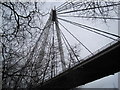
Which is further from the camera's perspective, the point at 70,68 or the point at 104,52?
the point at 70,68

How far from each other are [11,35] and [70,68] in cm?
238

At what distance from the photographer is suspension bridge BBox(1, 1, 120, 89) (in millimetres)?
4086

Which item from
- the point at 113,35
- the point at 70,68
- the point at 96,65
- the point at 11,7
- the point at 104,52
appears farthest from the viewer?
the point at 70,68

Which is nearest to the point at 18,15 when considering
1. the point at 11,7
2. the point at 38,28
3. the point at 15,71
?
the point at 11,7

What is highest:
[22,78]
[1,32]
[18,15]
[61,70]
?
[18,15]

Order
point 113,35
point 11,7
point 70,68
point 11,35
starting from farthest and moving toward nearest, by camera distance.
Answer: point 70,68 → point 113,35 → point 11,35 → point 11,7

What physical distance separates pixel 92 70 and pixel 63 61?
968 mm

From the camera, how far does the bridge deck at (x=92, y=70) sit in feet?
14.4

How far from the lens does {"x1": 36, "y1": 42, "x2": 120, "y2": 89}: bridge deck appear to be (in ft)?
14.4

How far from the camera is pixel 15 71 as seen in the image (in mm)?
3861

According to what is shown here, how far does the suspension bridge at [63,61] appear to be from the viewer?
161 inches

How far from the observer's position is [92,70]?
5.31m

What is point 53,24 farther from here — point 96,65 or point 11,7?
point 11,7

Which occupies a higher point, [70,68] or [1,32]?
[1,32]
